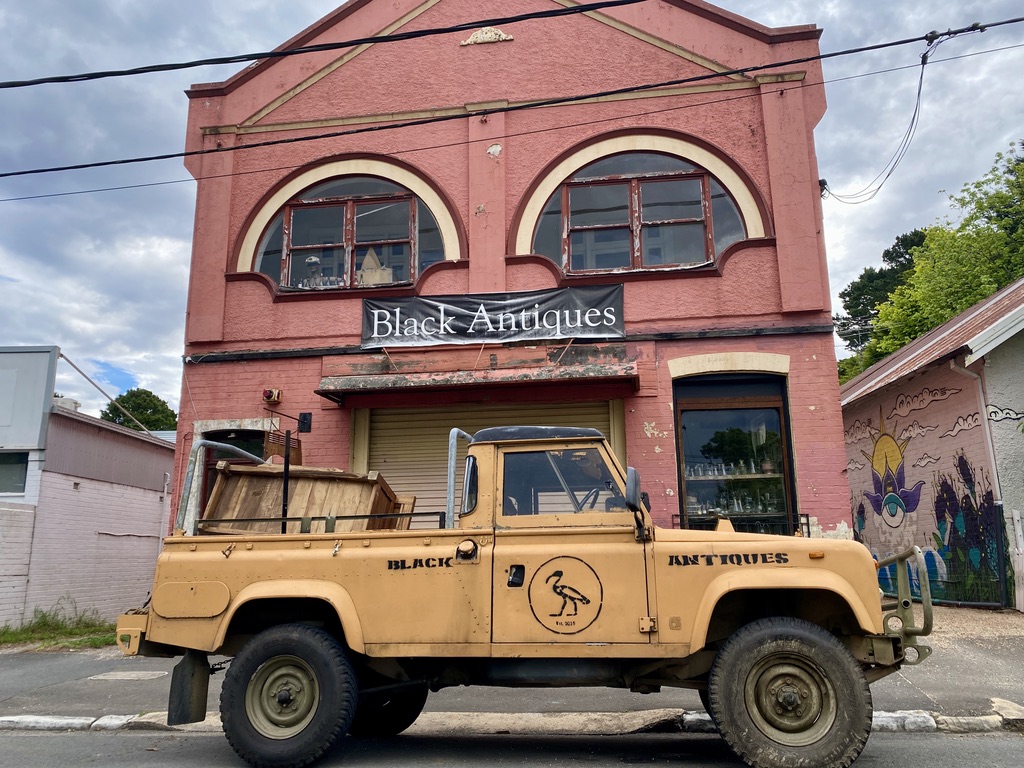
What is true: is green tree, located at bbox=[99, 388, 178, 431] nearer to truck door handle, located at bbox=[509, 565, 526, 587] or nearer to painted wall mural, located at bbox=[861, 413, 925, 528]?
painted wall mural, located at bbox=[861, 413, 925, 528]

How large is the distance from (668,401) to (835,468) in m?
2.22

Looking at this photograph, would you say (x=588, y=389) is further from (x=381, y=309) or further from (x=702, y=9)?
(x=702, y=9)

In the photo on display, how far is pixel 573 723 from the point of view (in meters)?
7.07

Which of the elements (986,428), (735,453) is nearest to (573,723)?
(735,453)

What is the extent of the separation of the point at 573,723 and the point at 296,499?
303 cm

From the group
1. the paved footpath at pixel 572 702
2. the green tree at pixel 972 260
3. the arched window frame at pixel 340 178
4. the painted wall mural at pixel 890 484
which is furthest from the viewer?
the green tree at pixel 972 260

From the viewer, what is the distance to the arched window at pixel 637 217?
37.9 ft

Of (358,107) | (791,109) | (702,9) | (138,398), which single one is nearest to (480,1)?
(358,107)

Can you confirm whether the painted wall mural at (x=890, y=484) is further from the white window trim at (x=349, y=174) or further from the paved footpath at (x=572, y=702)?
the white window trim at (x=349, y=174)

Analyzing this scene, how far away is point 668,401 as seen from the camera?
1091 centimetres

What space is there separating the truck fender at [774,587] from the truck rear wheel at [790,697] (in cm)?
20

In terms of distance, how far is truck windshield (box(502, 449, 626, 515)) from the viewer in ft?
19.1

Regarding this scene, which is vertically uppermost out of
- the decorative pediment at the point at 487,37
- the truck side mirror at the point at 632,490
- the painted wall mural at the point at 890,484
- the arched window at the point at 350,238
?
the decorative pediment at the point at 487,37

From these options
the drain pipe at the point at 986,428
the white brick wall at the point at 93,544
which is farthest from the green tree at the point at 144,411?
the drain pipe at the point at 986,428
